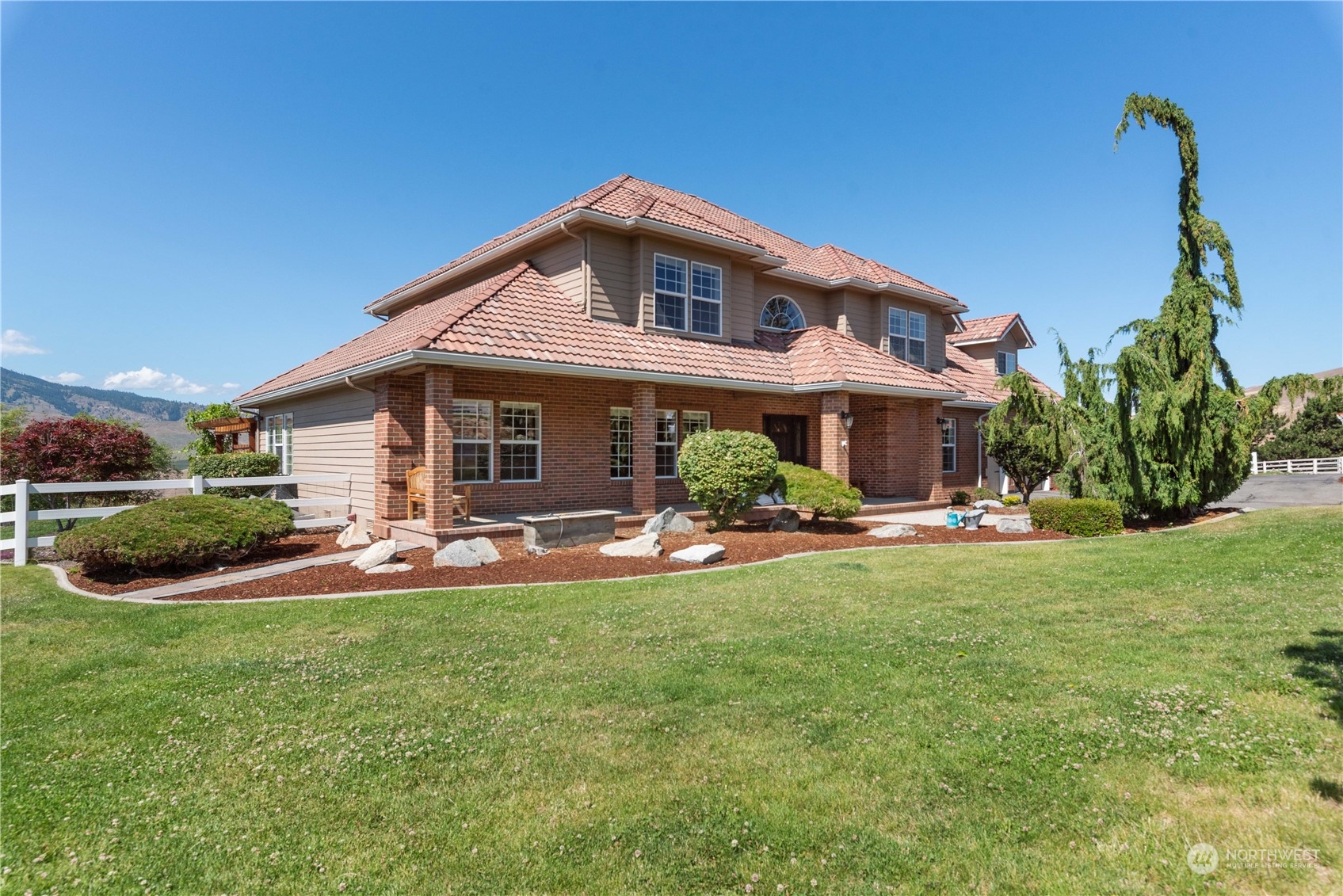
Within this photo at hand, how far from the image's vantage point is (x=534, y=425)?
578 inches

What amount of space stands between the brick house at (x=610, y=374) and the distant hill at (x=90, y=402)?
129 meters

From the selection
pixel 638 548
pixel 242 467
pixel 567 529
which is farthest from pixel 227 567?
pixel 242 467

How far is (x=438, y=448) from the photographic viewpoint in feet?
39.1

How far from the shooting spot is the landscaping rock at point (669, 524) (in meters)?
13.5

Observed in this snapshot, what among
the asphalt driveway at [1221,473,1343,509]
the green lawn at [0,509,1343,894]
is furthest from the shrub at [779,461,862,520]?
the asphalt driveway at [1221,473,1343,509]

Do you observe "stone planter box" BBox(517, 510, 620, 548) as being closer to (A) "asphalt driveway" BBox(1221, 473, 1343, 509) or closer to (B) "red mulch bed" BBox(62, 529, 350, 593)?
(B) "red mulch bed" BBox(62, 529, 350, 593)

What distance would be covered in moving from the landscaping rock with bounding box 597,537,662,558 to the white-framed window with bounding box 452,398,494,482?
3.93 m

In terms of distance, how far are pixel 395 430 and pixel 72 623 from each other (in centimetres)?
646

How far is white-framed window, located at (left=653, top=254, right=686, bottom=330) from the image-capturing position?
16031 millimetres

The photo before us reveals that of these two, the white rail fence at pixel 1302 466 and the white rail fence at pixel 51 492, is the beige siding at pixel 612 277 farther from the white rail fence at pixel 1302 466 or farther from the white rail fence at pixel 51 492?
the white rail fence at pixel 1302 466

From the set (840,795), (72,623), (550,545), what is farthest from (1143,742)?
(72,623)

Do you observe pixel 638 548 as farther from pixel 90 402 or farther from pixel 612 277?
pixel 90 402

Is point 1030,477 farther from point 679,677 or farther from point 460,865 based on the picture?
point 460,865

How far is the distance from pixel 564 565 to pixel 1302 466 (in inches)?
1871
